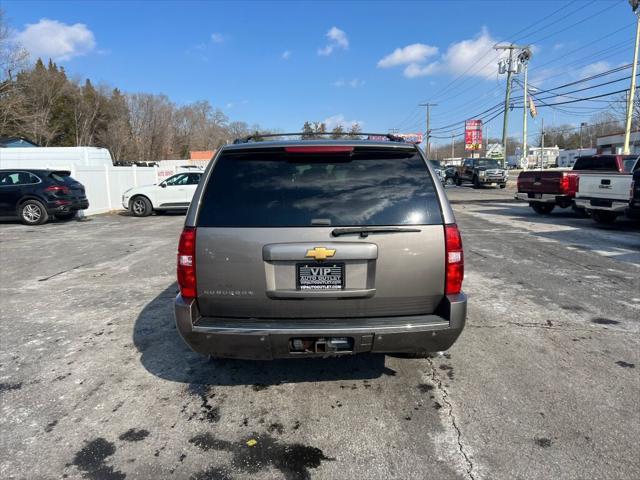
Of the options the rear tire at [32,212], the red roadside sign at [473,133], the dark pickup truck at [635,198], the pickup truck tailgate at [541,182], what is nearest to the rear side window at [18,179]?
the rear tire at [32,212]

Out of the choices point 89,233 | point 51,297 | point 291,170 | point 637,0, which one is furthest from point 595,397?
point 637,0

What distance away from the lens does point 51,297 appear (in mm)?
6145

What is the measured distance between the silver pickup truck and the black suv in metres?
16.4

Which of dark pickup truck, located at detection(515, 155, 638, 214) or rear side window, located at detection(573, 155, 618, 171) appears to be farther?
rear side window, located at detection(573, 155, 618, 171)

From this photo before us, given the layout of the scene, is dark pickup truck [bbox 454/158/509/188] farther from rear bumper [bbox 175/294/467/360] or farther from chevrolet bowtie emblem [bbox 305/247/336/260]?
chevrolet bowtie emblem [bbox 305/247/336/260]

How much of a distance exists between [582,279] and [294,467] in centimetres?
598

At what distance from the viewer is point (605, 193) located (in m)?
12.5

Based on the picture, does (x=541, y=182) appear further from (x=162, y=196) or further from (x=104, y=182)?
(x=104, y=182)

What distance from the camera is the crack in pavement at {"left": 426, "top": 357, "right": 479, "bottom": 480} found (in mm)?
2558

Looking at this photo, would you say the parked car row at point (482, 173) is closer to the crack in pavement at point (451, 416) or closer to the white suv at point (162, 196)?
the white suv at point (162, 196)

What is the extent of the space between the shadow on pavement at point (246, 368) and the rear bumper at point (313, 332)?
72cm

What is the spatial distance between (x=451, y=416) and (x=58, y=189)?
1488 cm

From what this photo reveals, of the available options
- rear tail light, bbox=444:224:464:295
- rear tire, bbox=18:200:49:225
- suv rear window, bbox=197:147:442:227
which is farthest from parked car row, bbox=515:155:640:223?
rear tire, bbox=18:200:49:225

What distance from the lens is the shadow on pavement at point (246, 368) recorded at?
3.64m
